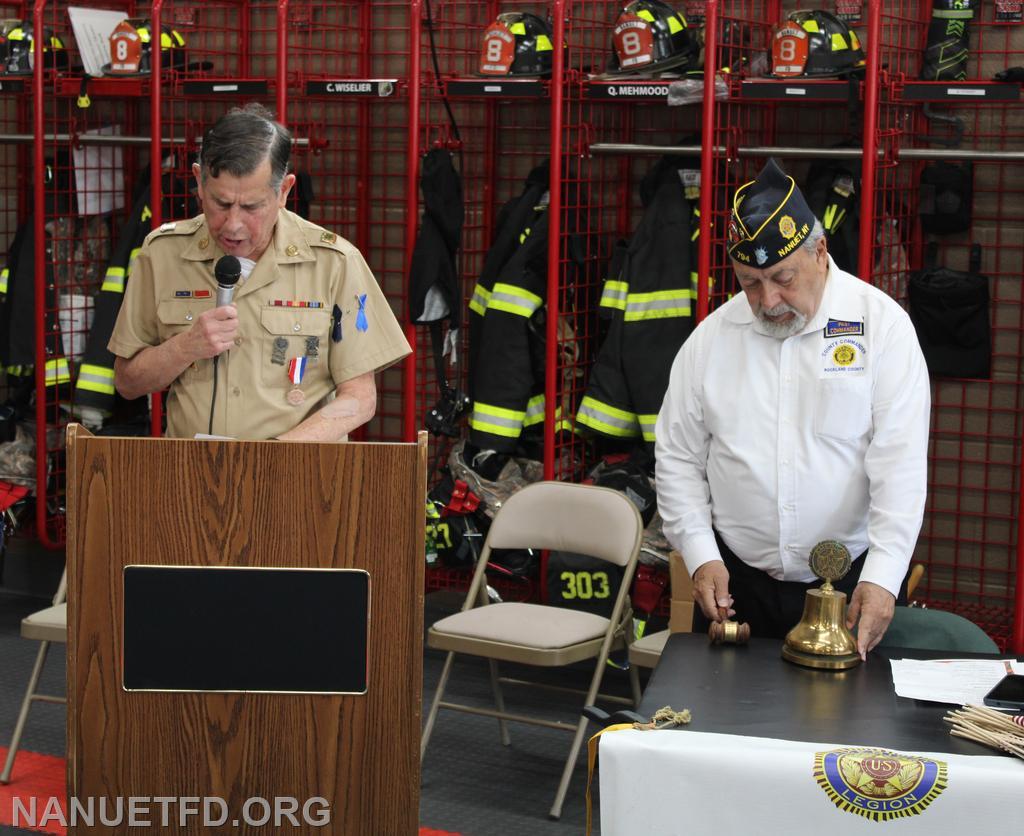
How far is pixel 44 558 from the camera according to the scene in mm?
6012

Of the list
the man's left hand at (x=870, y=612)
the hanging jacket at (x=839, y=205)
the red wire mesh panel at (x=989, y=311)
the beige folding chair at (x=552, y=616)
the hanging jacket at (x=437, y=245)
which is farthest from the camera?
the hanging jacket at (x=437, y=245)

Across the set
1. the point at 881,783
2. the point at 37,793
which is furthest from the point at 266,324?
the point at 37,793

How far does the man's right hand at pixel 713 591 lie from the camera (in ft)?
8.85

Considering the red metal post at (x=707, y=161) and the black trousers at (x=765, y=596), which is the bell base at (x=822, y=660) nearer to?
the black trousers at (x=765, y=596)

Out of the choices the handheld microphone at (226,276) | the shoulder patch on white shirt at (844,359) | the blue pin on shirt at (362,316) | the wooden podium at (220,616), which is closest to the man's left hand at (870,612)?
the shoulder patch on white shirt at (844,359)

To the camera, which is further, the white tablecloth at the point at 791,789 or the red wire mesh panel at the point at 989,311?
the red wire mesh panel at the point at 989,311

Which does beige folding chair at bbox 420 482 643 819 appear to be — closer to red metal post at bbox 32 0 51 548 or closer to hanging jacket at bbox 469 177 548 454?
hanging jacket at bbox 469 177 548 454

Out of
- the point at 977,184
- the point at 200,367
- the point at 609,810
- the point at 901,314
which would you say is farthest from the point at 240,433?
the point at 977,184

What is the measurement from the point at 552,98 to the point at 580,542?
4.77ft

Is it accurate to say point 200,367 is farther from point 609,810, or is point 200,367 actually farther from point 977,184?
point 977,184

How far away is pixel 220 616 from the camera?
2131mm

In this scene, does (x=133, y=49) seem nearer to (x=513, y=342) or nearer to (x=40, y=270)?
(x=40, y=270)

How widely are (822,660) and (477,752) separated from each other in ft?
6.87

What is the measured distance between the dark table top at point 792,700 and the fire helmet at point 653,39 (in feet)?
8.24
